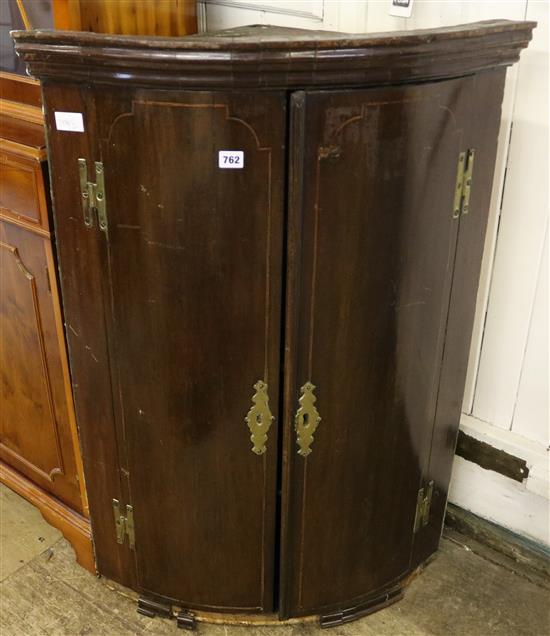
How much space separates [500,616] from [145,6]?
1710 mm

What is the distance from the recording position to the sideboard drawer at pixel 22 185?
1464 millimetres

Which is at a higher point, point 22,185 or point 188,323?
point 22,185

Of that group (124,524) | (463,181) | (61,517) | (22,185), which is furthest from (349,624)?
(22,185)

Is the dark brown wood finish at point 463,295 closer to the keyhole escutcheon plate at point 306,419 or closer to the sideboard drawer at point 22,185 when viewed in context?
the keyhole escutcheon plate at point 306,419

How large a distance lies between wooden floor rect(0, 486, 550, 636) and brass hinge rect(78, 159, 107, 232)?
980mm

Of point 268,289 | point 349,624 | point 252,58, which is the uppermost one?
point 252,58

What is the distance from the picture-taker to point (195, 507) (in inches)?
60.9

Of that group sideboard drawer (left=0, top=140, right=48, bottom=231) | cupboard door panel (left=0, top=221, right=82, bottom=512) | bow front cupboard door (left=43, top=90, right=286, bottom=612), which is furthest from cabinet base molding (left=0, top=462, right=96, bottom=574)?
sideboard drawer (left=0, top=140, right=48, bottom=231)

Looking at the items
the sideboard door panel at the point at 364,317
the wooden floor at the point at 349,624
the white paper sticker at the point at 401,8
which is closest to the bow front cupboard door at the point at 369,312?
the sideboard door panel at the point at 364,317

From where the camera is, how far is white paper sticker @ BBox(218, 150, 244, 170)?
47.4 inches

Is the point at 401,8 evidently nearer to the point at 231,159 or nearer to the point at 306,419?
the point at 231,159

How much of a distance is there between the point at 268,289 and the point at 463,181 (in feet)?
1.41

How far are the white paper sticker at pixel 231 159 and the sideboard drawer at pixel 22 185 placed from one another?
44 centimetres

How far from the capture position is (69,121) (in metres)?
1.26
